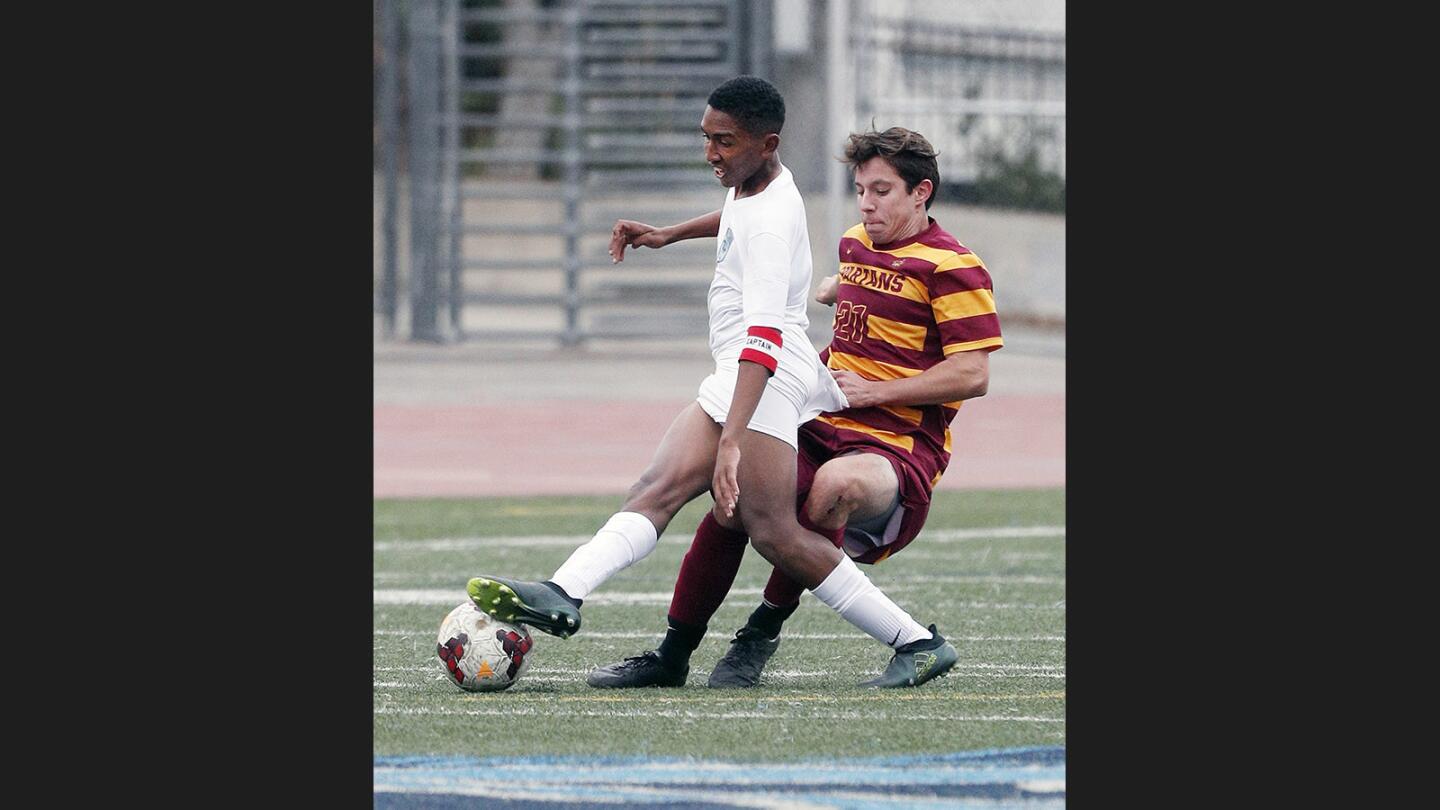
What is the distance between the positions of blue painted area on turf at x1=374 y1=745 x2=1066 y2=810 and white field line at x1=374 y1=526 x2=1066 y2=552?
463 cm

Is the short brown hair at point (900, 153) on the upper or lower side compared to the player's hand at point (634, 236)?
upper

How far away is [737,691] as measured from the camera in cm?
606

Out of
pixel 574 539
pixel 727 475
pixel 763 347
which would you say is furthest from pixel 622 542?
pixel 574 539

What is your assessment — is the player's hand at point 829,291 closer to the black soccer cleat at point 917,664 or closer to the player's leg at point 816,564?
the player's leg at point 816,564

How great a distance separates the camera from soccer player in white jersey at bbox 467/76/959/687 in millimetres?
5762

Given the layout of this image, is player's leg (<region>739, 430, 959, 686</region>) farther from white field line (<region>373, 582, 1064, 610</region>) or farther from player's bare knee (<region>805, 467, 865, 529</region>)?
white field line (<region>373, 582, 1064, 610</region>)

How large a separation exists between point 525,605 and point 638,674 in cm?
55

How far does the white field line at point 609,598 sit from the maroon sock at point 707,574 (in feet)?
6.03

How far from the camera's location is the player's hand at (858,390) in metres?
6.21

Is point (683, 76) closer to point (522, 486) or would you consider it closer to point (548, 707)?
point (522, 486)

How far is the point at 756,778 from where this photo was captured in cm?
482

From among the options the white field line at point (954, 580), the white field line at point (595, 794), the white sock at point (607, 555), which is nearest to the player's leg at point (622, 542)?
the white sock at point (607, 555)

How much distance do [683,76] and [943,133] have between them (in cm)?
289

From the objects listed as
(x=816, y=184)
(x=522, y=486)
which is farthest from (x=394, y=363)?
(x=522, y=486)
